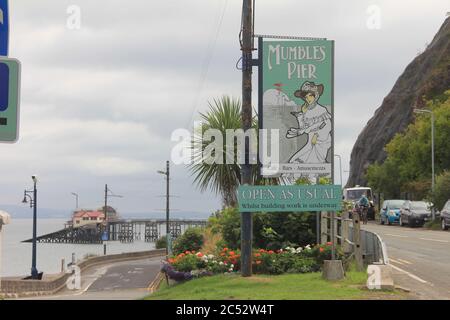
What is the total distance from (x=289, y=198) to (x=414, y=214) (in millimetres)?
29527

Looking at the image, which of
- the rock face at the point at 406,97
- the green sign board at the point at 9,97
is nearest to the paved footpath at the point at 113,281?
the green sign board at the point at 9,97

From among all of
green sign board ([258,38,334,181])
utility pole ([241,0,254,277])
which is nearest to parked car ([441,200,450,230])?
green sign board ([258,38,334,181])

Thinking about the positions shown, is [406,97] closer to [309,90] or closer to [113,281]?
[113,281]

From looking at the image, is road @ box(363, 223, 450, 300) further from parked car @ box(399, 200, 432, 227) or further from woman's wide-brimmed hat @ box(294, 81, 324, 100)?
parked car @ box(399, 200, 432, 227)

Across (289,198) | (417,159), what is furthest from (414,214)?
(289,198)

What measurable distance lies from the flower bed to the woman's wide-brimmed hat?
3666mm

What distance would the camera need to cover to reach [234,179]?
21922mm

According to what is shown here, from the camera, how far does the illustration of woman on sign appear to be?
16734 mm

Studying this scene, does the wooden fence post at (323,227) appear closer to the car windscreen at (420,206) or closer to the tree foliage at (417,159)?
the car windscreen at (420,206)

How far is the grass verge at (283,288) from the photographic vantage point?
12352mm

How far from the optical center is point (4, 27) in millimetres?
5637
